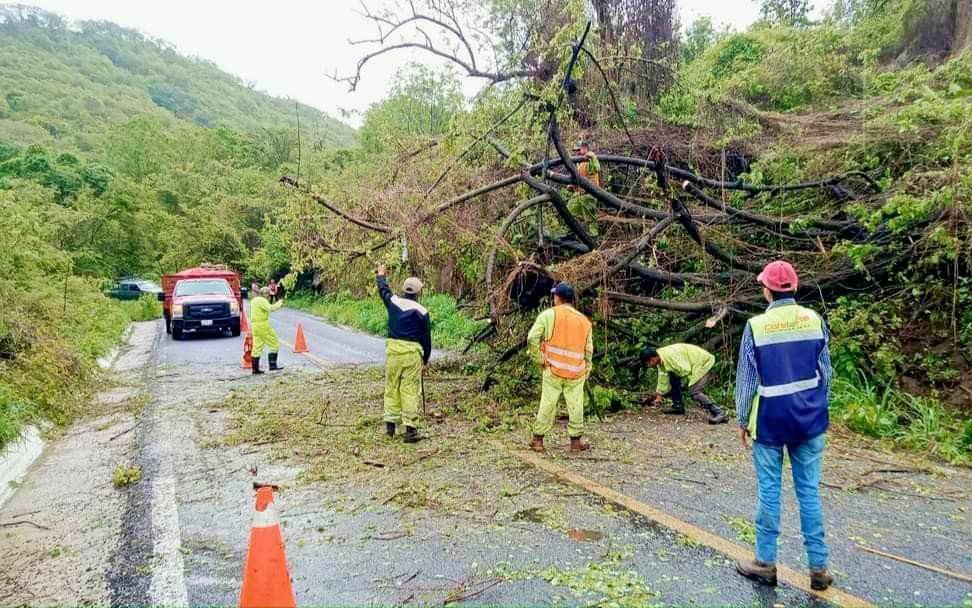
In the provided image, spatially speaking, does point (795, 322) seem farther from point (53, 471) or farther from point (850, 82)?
point (850, 82)

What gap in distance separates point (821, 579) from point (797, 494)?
1.51ft

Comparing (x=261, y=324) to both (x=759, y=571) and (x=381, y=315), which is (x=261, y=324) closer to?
(x=381, y=315)

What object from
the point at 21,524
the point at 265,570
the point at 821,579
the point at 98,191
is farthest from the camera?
the point at 98,191

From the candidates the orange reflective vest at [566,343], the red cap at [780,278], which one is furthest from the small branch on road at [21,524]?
the red cap at [780,278]

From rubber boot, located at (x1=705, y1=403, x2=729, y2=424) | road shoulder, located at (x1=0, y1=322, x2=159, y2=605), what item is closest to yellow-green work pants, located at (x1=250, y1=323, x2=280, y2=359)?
road shoulder, located at (x1=0, y1=322, x2=159, y2=605)

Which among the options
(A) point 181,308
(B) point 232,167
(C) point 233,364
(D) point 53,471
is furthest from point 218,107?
(D) point 53,471

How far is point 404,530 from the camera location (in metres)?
4.62

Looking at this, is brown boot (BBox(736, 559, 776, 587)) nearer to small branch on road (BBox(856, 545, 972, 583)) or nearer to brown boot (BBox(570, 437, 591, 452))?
small branch on road (BBox(856, 545, 972, 583))

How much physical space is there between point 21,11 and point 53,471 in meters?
149

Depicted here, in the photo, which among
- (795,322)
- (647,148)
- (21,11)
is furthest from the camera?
(21,11)

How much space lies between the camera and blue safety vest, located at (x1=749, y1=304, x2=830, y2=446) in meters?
3.75

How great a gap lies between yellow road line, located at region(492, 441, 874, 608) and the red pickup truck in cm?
1516

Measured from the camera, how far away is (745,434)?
4.00m

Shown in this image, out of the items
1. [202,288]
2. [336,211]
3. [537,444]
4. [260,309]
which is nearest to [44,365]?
[260,309]
